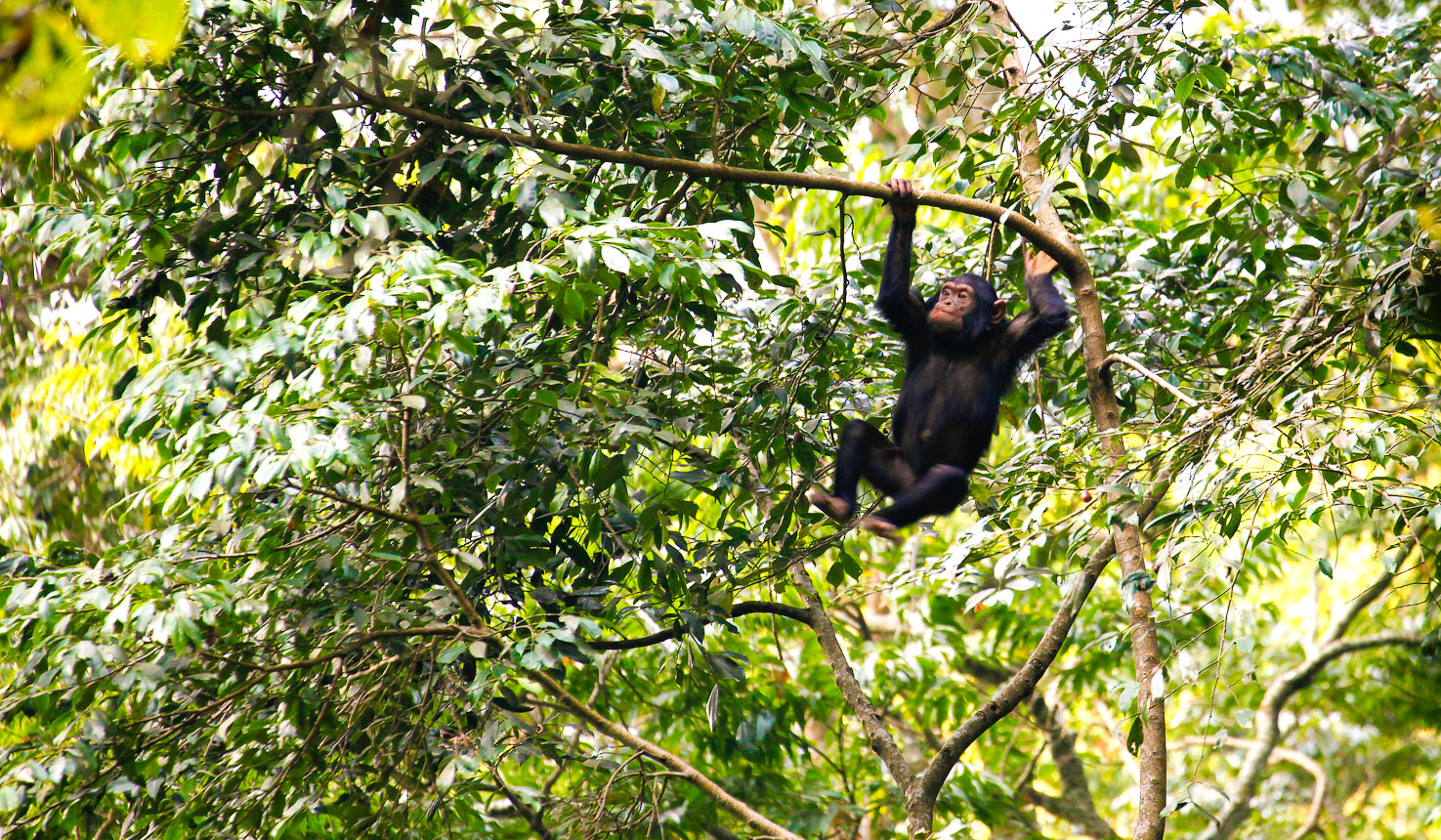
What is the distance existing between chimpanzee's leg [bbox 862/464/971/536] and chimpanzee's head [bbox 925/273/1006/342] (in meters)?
0.62

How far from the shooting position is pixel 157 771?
11.8 feet

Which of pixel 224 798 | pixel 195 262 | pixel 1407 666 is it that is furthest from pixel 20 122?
pixel 1407 666

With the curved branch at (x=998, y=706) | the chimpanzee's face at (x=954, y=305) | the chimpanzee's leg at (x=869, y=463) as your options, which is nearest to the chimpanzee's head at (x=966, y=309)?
the chimpanzee's face at (x=954, y=305)

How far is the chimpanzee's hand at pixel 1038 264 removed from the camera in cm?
455

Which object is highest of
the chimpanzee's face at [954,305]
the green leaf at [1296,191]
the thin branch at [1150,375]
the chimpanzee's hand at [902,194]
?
the green leaf at [1296,191]

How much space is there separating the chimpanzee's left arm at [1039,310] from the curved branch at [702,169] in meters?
0.85

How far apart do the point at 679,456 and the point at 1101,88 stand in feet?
5.91

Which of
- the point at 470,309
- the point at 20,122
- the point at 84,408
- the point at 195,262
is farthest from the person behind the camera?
the point at 84,408

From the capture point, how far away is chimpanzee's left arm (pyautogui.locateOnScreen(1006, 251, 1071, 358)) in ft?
14.7

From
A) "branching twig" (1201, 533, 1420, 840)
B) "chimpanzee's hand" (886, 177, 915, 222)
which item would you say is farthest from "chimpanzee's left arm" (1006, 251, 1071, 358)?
"branching twig" (1201, 533, 1420, 840)

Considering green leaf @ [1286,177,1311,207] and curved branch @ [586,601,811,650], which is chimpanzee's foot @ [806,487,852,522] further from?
green leaf @ [1286,177,1311,207]

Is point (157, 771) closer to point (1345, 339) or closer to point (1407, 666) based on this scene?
point (1345, 339)

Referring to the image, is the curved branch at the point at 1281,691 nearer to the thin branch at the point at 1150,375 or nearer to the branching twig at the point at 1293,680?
the branching twig at the point at 1293,680

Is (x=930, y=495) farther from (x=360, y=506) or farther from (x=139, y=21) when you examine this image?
(x=139, y=21)
